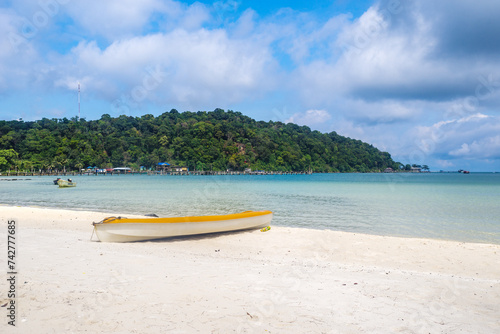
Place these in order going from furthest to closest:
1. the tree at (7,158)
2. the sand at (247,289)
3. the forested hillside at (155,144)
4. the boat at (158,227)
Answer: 1. the forested hillside at (155,144)
2. the tree at (7,158)
3. the boat at (158,227)
4. the sand at (247,289)

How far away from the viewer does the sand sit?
166 inches

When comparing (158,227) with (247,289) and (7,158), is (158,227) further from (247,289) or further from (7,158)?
(7,158)

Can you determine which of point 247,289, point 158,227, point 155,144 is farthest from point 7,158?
point 247,289

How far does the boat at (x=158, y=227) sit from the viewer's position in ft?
32.0

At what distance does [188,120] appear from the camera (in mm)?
164250

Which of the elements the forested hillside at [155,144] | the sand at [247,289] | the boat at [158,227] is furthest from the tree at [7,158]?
the boat at [158,227]

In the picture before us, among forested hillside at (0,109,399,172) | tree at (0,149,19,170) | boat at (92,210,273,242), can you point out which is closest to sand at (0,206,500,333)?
boat at (92,210,273,242)

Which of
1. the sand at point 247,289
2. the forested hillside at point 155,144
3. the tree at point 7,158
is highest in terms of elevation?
the forested hillside at point 155,144

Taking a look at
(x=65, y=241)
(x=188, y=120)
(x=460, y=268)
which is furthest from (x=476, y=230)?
(x=188, y=120)

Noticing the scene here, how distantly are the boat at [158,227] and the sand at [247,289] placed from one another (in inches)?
15.4

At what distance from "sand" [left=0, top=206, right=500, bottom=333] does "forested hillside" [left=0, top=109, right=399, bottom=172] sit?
402 feet

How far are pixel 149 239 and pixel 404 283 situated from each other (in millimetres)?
7564

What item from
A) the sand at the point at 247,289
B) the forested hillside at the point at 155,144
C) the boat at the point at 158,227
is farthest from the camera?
the forested hillside at the point at 155,144

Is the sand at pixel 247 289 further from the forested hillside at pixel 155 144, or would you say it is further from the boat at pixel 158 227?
the forested hillside at pixel 155 144
